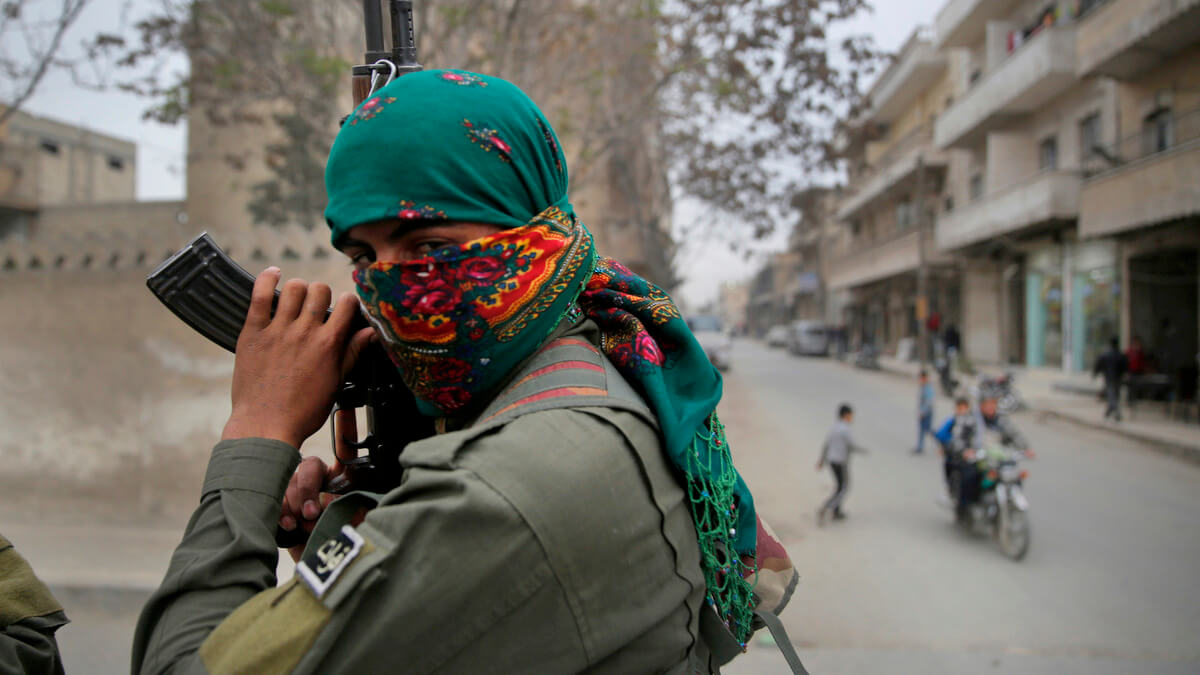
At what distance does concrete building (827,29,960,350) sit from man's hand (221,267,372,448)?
74.1 ft

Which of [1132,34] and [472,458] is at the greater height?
[1132,34]

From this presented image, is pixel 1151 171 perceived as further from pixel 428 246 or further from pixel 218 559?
pixel 218 559

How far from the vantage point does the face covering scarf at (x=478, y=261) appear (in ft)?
2.80

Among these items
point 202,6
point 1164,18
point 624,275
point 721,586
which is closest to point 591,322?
point 624,275

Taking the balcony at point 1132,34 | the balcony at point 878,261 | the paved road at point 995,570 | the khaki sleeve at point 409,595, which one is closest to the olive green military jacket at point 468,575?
the khaki sleeve at point 409,595

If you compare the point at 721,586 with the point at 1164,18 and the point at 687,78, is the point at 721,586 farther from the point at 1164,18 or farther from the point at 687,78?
the point at 1164,18

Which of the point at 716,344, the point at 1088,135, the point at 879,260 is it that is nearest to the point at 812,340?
the point at 879,260

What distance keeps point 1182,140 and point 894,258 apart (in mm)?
14882

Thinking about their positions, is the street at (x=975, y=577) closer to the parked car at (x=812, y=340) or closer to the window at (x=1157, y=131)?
the window at (x=1157, y=131)

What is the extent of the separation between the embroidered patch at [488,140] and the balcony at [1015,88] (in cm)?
1836

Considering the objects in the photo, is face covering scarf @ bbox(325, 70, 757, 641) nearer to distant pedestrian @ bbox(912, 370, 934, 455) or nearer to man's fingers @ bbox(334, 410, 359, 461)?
man's fingers @ bbox(334, 410, 359, 461)

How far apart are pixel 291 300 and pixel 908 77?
28.4m

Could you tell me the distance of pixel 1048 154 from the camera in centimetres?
1870

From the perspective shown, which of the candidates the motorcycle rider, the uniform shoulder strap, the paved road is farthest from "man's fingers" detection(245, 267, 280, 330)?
the motorcycle rider
